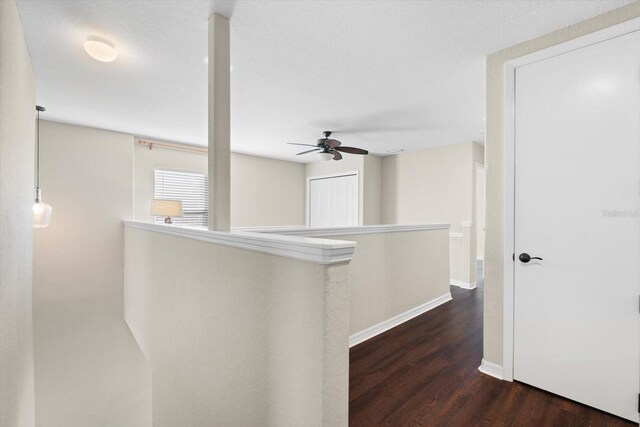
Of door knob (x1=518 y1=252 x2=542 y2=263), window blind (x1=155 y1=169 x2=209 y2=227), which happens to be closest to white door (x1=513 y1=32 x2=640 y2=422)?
door knob (x1=518 y1=252 x2=542 y2=263)

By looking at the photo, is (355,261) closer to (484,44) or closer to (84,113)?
(484,44)

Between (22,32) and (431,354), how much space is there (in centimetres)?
369

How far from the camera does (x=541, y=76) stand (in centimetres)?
189

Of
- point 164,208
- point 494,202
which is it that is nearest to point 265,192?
point 164,208

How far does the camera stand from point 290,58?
7.25 ft

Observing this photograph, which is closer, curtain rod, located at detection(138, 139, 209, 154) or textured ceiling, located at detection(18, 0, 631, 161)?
textured ceiling, located at detection(18, 0, 631, 161)

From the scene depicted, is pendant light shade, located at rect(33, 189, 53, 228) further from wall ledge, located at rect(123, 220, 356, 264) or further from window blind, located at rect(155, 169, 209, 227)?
wall ledge, located at rect(123, 220, 356, 264)

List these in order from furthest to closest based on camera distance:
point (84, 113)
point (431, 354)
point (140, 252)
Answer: point (84, 113), point (140, 252), point (431, 354)

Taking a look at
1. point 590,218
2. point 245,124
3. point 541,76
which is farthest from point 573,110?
point 245,124

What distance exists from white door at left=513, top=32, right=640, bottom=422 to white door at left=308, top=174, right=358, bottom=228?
3.72 m

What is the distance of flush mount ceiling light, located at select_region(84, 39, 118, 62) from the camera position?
1.95 meters

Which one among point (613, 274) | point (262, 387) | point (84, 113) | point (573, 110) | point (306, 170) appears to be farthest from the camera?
point (306, 170)

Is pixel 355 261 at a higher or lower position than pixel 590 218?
lower

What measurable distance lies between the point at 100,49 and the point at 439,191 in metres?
4.74
